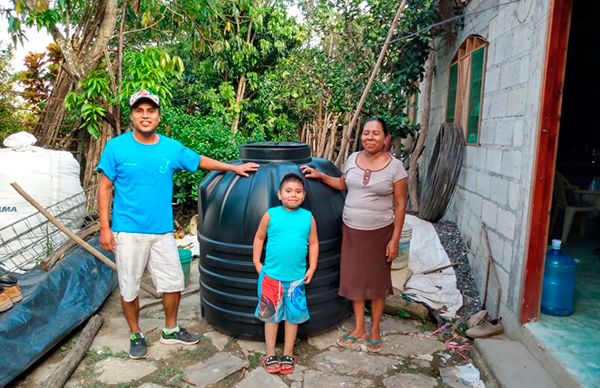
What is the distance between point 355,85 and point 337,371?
18.9ft

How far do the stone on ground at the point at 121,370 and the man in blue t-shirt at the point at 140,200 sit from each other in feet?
0.27

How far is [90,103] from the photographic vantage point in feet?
16.6

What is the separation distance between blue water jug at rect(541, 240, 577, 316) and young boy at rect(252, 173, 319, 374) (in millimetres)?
1689

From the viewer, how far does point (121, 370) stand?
285cm

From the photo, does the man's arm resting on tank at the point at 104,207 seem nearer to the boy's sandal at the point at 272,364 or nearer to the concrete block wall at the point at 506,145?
the boy's sandal at the point at 272,364

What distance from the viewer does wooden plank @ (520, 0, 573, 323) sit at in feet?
9.04

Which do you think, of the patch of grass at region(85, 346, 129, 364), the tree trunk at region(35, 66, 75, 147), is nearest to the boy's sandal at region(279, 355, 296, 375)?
the patch of grass at region(85, 346, 129, 364)

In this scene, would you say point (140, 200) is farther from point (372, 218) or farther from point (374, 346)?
point (374, 346)

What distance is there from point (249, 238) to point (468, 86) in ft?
12.0

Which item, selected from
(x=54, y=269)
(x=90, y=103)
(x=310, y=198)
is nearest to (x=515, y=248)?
(x=310, y=198)

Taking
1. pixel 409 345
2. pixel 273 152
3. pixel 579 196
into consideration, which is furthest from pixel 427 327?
pixel 579 196

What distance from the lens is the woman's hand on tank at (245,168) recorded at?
3.15m

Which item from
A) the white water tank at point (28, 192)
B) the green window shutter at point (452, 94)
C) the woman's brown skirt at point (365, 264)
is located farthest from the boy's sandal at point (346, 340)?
the green window shutter at point (452, 94)

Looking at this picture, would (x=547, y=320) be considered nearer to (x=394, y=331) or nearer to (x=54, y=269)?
(x=394, y=331)
